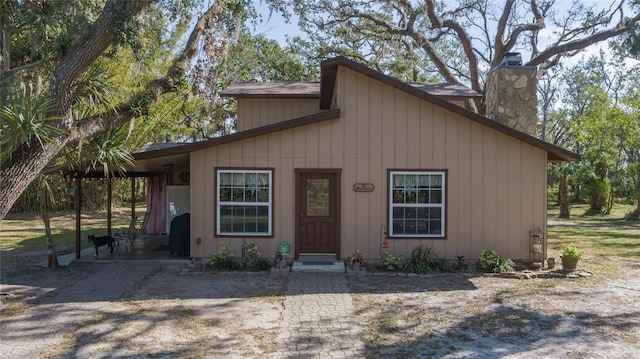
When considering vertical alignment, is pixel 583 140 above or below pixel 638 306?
above

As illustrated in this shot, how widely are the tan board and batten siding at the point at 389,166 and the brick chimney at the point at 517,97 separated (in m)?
2.35

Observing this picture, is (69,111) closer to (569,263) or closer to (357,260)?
(357,260)

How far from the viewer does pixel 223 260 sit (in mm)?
9766

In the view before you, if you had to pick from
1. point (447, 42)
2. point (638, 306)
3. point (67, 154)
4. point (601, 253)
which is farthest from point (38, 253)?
point (447, 42)

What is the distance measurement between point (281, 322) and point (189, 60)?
578cm

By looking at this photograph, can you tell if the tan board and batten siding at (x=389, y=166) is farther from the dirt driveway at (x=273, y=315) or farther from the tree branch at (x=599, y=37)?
the tree branch at (x=599, y=37)

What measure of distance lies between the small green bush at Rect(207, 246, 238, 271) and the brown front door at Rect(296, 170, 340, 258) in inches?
56.3

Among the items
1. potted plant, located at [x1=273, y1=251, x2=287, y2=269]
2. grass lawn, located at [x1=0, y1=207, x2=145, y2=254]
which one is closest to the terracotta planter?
potted plant, located at [x1=273, y1=251, x2=287, y2=269]

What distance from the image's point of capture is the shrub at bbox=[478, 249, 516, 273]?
9562 millimetres

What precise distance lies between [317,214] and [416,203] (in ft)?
7.01

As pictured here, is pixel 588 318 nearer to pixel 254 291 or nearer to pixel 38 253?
pixel 254 291

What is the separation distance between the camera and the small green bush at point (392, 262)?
31.6 ft

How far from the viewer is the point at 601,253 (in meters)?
12.3

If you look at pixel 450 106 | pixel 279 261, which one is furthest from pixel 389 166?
pixel 279 261
